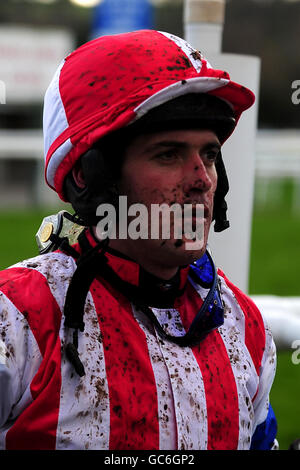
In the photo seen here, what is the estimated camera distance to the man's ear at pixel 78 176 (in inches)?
69.1

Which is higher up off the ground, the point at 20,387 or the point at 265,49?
the point at 265,49

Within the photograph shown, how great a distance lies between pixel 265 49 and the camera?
95.6 feet

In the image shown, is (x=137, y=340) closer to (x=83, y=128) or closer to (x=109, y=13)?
(x=83, y=128)

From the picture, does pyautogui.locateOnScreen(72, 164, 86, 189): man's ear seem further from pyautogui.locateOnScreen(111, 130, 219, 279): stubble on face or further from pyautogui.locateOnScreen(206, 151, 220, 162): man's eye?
pyautogui.locateOnScreen(206, 151, 220, 162): man's eye

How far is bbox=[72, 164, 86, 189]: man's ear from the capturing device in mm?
1754

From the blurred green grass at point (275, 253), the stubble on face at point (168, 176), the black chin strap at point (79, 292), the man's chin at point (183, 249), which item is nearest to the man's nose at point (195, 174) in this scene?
the stubble on face at point (168, 176)

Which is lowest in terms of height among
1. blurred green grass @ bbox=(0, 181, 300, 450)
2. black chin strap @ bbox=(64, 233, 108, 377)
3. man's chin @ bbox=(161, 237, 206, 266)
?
blurred green grass @ bbox=(0, 181, 300, 450)

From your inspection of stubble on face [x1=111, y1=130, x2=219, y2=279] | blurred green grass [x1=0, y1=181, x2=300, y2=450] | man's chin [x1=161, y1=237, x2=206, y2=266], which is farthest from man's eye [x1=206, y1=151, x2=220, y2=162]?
blurred green grass [x1=0, y1=181, x2=300, y2=450]

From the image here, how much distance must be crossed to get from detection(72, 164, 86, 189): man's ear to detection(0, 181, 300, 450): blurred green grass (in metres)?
2.49

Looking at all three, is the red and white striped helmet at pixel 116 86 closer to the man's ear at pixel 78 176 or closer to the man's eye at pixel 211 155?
the man's ear at pixel 78 176

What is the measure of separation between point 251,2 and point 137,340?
2930 cm

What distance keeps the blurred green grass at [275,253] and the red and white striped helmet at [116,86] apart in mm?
2569

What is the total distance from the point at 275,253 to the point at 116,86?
7483 millimetres

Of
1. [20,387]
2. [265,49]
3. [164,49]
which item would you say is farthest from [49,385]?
[265,49]
